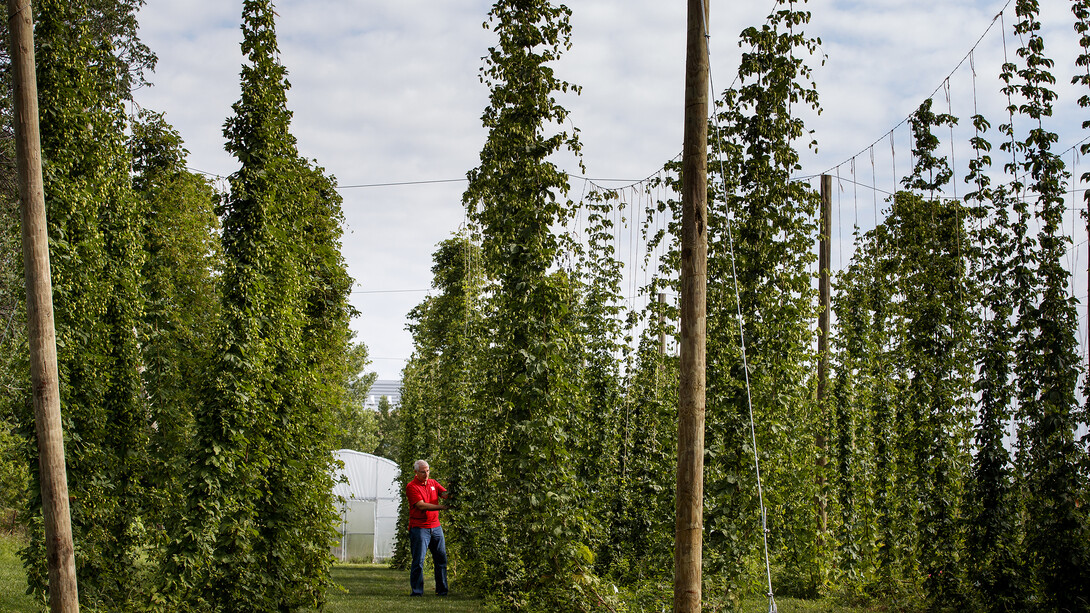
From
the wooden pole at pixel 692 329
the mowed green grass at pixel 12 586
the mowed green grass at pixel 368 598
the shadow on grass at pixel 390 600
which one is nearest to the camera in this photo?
the wooden pole at pixel 692 329

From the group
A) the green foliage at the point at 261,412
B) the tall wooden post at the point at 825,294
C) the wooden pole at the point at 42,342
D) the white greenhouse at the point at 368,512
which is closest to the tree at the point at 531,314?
the green foliage at the point at 261,412

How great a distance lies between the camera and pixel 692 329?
658 centimetres

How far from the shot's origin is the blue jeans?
12633 millimetres

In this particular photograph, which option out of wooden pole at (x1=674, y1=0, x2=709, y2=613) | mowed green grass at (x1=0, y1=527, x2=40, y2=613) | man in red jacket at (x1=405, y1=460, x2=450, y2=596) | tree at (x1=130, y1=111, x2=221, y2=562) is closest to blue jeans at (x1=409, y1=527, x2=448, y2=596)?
man in red jacket at (x1=405, y1=460, x2=450, y2=596)

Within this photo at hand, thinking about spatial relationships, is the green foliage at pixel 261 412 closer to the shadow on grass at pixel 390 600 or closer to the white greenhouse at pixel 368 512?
the shadow on grass at pixel 390 600

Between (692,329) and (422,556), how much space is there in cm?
768

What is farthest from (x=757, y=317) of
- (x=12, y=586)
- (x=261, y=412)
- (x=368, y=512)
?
(x=368, y=512)

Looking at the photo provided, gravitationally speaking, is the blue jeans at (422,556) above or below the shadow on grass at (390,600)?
above

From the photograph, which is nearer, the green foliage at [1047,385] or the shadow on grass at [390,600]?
the green foliage at [1047,385]

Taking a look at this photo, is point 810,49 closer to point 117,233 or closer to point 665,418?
point 665,418

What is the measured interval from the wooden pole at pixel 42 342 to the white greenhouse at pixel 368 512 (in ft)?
82.4

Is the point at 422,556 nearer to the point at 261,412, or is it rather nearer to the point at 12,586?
the point at 261,412

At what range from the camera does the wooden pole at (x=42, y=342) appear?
281 inches

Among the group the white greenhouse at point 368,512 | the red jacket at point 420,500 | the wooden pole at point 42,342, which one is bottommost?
the white greenhouse at point 368,512
